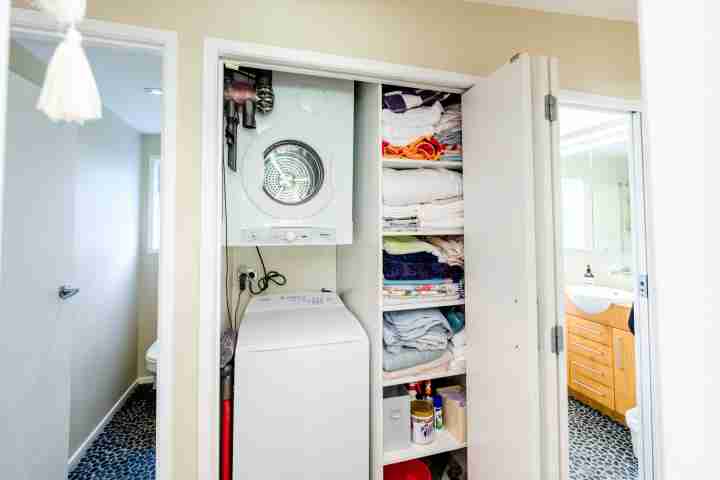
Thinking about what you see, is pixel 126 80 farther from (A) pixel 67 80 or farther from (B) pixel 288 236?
(A) pixel 67 80

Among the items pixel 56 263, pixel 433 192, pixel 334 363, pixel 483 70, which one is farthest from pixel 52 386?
pixel 483 70

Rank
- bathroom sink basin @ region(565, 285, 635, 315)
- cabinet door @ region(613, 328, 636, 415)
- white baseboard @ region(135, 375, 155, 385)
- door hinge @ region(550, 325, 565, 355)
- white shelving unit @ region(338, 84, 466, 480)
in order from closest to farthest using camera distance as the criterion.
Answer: door hinge @ region(550, 325, 565, 355)
white shelving unit @ region(338, 84, 466, 480)
cabinet door @ region(613, 328, 636, 415)
bathroom sink basin @ region(565, 285, 635, 315)
white baseboard @ region(135, 375, 155, 385)

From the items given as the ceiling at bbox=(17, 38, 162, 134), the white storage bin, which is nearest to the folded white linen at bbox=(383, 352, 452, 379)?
the white storage bin

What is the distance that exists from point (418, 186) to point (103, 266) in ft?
7.73

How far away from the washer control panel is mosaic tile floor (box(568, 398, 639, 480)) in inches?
76.6

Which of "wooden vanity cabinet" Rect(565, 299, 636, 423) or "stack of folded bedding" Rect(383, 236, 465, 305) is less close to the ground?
"stack of folded bedding" Rect(383, 236, 465, 305)

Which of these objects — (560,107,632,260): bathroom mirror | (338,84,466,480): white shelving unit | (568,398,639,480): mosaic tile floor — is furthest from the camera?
(560,107,632,260): bathroom mirror

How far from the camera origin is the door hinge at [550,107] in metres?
1.11

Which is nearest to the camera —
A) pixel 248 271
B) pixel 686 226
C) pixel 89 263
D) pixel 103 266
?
pixel 686 226

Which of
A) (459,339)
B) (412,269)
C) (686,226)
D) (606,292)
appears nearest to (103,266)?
(412,269)

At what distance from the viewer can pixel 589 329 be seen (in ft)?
8.40

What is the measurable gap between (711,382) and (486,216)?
1112 mm

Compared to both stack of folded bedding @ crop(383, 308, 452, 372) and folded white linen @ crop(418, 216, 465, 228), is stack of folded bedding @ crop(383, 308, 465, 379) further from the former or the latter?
folded white linen @ crop(418, 216, 465, 228)

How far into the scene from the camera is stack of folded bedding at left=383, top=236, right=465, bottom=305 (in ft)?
5.08
